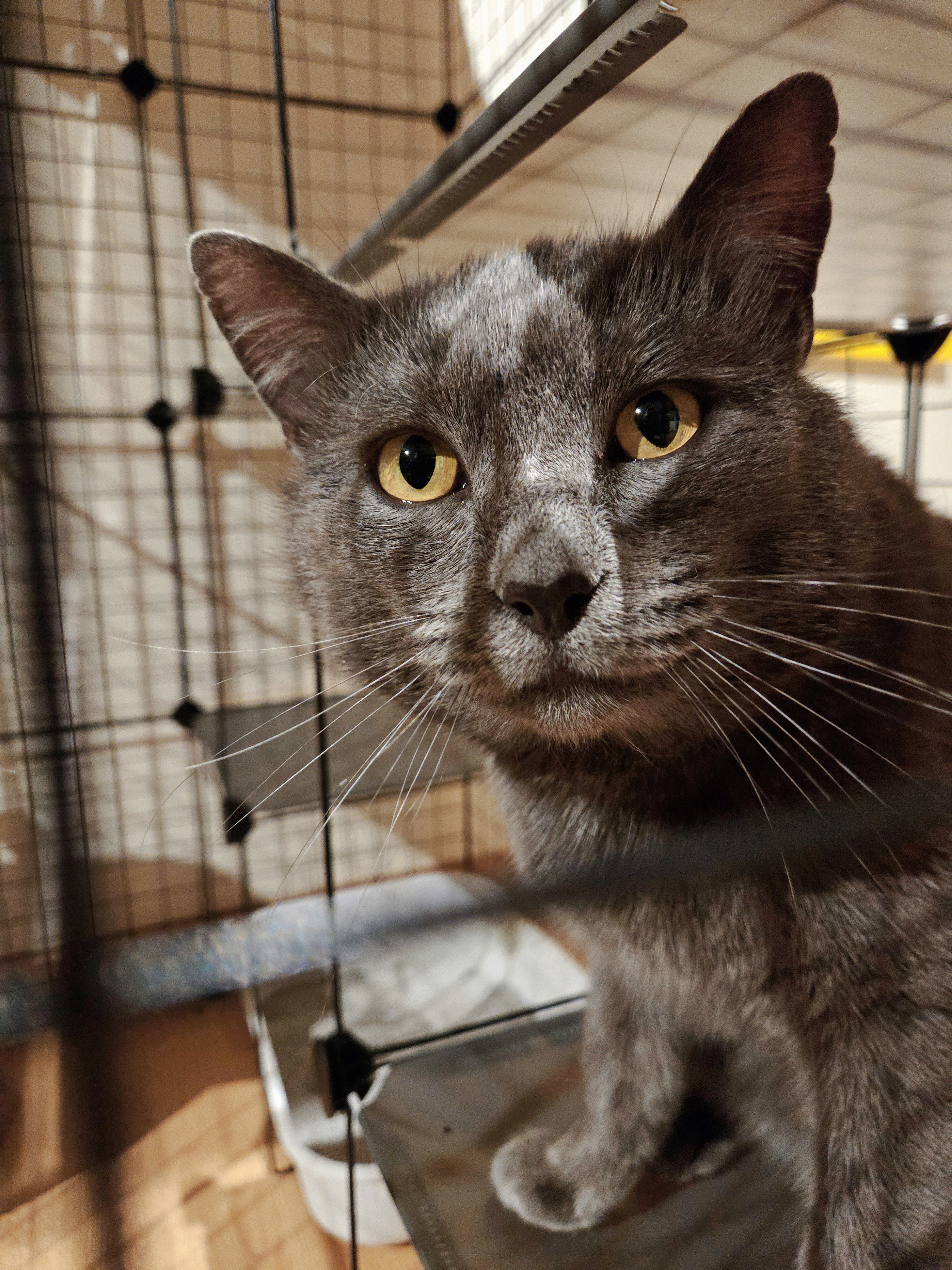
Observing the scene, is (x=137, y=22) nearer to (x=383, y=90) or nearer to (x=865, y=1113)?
(x=383, y=90)

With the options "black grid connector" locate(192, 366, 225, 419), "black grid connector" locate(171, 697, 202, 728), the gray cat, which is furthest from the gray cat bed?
"black grid connector" locate(192, 366, 225, 419)

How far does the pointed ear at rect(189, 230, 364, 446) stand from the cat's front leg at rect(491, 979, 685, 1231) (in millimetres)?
567

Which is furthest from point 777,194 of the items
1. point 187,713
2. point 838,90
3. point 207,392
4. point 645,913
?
point 187,713

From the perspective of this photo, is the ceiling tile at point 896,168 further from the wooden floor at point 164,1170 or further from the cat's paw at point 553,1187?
the cat's paw at point 553,1187

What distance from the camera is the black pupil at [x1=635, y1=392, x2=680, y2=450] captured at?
0.46 meters

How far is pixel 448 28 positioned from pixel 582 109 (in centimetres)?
83

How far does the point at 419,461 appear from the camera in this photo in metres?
0.50

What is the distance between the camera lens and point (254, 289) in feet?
1.83

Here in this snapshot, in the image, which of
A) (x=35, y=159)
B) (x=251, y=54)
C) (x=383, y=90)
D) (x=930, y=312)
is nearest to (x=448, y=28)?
(x=383, y=90)

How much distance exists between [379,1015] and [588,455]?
1.06 m

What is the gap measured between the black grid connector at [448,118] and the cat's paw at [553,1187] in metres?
1.26

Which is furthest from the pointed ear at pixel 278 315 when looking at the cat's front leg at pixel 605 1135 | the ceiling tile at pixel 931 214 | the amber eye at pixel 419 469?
the cat's front leg at pixel 605 1135

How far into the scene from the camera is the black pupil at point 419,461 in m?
0.50

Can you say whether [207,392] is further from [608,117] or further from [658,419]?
[658,419]
